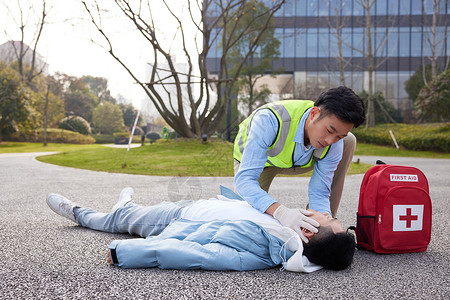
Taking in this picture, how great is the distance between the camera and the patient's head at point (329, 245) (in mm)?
2010

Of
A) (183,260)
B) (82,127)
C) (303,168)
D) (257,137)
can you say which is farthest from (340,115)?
(82,127)

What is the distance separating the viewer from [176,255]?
1993mm

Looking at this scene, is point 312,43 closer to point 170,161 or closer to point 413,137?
point 413,137

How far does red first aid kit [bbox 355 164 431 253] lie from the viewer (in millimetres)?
2391

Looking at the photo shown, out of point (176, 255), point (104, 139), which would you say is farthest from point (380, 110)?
point (176, 255)

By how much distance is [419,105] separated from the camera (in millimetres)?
15938

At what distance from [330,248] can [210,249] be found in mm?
607

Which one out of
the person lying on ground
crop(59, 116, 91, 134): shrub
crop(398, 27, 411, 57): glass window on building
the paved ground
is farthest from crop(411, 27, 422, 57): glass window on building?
the person lying on ground

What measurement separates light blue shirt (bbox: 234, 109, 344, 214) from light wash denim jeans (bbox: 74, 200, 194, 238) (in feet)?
1.78

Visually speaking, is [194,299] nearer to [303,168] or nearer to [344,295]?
[344,295]

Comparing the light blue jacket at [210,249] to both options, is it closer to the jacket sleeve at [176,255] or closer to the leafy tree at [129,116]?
the jacket sleeve at [176,255]

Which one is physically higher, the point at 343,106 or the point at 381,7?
the point at 381,7

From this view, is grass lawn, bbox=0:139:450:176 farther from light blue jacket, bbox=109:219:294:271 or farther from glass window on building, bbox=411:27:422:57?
glass window on building, bbox=411:27:422:57

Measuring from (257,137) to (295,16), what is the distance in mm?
24991
